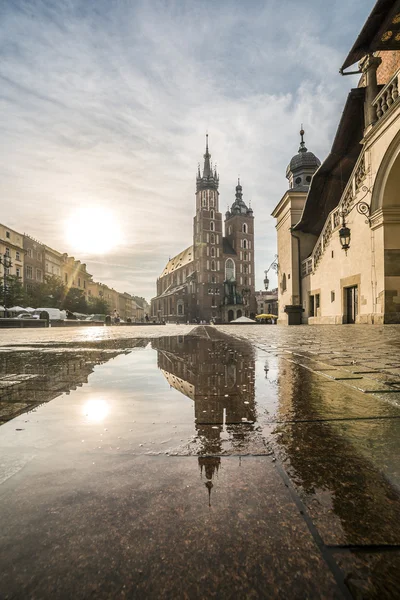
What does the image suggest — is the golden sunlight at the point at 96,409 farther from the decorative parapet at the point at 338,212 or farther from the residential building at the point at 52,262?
the residential building at the point at 52,262

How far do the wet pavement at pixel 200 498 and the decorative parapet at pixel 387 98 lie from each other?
11468mm

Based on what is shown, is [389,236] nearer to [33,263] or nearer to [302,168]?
[302,168]

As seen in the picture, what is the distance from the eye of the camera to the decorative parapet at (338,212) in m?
12.0

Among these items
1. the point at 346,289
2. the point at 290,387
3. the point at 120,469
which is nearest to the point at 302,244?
the point at 346,289

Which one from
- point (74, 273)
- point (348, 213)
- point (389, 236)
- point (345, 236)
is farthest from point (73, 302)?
point (389, 236)

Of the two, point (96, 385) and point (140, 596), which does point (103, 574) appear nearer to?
point (140, 596)

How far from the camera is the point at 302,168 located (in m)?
23.8

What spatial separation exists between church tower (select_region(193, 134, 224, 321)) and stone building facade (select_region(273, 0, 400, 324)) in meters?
54.0

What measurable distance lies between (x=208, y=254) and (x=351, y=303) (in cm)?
6303

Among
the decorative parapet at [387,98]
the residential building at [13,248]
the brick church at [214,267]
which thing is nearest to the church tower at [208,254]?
the brick church at [214,267]

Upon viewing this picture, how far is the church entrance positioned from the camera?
13172mm

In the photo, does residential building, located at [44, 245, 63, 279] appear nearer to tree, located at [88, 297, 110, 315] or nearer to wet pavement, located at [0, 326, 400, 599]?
tree, located at [88, 297, 110, 315]

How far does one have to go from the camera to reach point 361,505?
2.45 ft

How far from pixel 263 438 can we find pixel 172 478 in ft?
1.44
